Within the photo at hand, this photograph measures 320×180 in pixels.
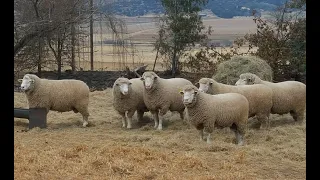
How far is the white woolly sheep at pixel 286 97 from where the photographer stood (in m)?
9.21

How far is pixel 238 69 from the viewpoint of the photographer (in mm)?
11047

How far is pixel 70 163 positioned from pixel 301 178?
8.76 ft

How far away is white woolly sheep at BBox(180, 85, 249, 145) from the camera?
7508mm

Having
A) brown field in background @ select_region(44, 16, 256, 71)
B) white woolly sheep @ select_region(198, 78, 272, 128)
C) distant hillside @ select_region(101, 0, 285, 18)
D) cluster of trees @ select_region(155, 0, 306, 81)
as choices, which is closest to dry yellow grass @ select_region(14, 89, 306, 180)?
white woolly sheep @ select_region(198, 78, 272, 128)

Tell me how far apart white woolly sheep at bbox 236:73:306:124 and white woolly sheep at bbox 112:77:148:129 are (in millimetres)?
2027

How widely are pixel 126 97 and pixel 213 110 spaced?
2.41m

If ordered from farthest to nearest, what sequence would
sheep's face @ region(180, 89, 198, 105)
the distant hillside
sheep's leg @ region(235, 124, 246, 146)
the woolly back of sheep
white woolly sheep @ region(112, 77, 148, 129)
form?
the distant hillside < the woolly back of sheep < white woolly sheep @ region(112, 77, 148, 129) < sheep's leg @ region(235, 124, 246, 146) < sheep's face @ region(180, 89, 198, 105)

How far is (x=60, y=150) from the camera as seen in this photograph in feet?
21.6

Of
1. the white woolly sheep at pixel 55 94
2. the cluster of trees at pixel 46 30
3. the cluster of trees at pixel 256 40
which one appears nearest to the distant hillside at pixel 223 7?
the cluster of trees at pixel 256 40

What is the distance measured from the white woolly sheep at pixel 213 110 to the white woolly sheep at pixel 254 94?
0.92 metres

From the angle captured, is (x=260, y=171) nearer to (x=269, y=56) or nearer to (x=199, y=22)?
(x=269, y=56)

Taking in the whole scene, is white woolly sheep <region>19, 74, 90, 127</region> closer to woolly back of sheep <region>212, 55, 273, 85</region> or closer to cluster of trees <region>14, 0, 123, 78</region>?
woolly back of sheep <region>212, 55, 273, 85</region>

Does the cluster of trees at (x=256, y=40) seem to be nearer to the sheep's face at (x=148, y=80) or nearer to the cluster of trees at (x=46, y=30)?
the cluster of trees at (x=46, y=30)
